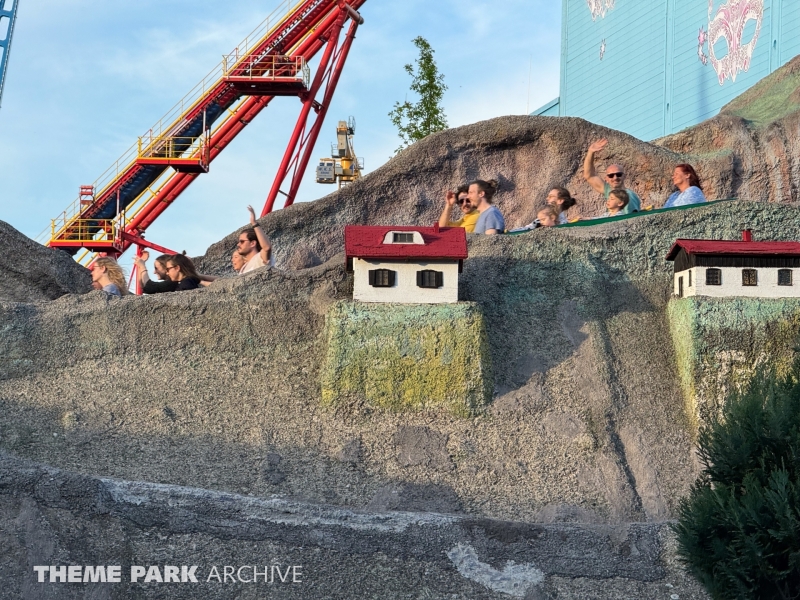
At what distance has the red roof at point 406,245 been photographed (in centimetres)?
1332

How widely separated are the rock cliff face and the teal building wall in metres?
10.2

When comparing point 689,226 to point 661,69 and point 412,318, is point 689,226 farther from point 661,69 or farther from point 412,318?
point 661,69

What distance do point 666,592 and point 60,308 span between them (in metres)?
8.41

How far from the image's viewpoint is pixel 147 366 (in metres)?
13.5

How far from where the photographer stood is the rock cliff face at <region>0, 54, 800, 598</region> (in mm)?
9703

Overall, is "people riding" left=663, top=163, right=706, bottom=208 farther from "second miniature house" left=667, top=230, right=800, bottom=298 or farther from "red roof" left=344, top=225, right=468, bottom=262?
"red roof" left=344, top=225, right=468, bottom=262

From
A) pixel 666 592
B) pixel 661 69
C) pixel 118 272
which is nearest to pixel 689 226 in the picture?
pixel 666 592

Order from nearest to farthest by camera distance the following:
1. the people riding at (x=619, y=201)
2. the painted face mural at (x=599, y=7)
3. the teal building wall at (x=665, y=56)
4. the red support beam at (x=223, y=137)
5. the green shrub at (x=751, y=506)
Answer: the green shrub at (x=751, y=506)
the people riding at (x=619, y=201)
the teal building wall at (x=665, y=56)
the red support beam at (x=223, y=137)
the painted face mural at (x=599, y=7)

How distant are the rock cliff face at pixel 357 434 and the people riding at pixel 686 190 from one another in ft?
2.44

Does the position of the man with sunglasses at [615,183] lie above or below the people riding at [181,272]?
above

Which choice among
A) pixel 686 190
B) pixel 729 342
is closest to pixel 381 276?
pixel 729 342

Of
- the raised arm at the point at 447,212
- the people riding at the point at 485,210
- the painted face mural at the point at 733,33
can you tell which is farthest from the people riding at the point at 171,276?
the painted face mural at the point at 733,33

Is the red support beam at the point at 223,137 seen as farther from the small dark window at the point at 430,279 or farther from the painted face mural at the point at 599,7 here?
the small dark window at the point at 430,279

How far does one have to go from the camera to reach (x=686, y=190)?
650 inches
